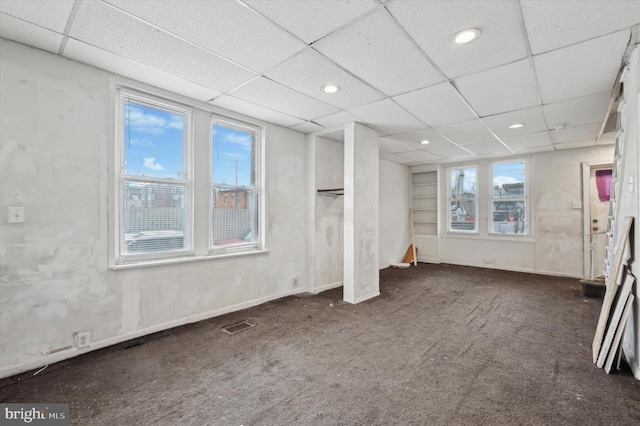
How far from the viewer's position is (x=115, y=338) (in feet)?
9.03

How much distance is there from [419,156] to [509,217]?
2.45m

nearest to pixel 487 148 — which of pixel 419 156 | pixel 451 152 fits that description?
pixel 451 152

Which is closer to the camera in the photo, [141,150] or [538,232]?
[141,150]

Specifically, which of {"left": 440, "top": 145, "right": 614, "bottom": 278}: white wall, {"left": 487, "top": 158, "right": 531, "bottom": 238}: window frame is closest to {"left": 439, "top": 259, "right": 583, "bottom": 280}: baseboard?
{"left": 440, "top": 145, "right": 614, "bottom": 278}: white wall

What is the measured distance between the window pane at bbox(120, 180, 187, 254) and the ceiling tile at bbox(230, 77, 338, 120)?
1.33m

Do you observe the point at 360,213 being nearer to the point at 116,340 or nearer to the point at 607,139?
the point at 116,340

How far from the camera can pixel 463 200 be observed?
709 cm

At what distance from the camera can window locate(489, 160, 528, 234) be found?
20.6ft

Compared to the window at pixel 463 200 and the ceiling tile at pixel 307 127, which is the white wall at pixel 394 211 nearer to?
the window at pixel 463 200

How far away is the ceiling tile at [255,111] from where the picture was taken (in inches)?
133

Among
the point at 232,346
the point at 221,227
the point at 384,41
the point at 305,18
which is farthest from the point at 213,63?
the point at 232,346

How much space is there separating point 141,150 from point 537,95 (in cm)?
431

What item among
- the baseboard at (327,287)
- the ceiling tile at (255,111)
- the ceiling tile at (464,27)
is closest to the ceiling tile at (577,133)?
the ceiling tile at (464,27)

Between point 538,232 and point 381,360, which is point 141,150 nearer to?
point 381,360
